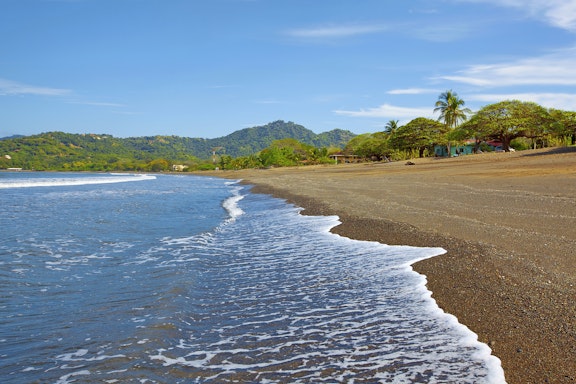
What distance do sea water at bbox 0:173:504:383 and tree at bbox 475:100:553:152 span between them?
47595 mm

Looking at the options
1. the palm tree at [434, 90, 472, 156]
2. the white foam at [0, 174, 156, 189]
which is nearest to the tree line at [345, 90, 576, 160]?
the palm tree at [434, 90, 472, 156]

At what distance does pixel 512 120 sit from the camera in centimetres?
5038

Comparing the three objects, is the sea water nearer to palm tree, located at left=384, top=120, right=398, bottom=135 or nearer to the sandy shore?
the sandy shore

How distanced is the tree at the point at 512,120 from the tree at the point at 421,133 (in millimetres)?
12880

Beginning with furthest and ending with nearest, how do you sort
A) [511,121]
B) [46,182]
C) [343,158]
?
1. [343,158]
2. [46,182]
3. [511,121]

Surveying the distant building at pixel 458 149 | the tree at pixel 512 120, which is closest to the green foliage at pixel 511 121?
the tree at pixel 512 120

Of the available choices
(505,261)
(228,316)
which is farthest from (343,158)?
(228,316)

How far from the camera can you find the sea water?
13.1 ft

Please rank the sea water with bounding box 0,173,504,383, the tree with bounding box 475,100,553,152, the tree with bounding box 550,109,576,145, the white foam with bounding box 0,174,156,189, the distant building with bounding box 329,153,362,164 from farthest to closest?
the distant building with bounding box 329,153,362,164, the tree with bounding box 475,100,553,152, the white foam with bounding box 0,174,156,189, the tree with bounding box 550,109,576,145, the sea water with bounding box 0,173,504,383

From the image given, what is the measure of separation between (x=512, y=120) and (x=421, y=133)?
17776mm

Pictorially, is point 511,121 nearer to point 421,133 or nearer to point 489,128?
point 489,128

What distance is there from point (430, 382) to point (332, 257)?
5.27m

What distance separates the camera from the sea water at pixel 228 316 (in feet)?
13.1

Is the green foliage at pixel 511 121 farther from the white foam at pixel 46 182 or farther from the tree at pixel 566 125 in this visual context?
the white foam at pixel 46 182
